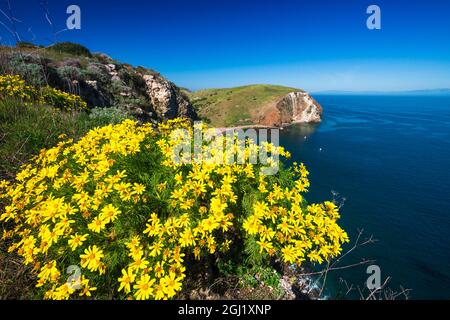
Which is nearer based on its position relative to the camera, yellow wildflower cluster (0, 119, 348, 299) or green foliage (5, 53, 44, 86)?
yellow wildflower cluster (0, 119, 348, 299)

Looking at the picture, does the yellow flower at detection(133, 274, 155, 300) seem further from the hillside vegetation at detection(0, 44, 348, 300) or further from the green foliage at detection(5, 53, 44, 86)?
the green foliage at detection(5, 53, 44, 86)

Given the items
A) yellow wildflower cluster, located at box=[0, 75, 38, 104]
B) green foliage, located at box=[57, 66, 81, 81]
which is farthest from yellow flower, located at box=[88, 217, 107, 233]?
green foliage, located at box=[57, 66, 81, 81]

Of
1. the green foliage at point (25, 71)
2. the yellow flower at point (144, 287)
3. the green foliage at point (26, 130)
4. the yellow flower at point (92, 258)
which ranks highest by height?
the green foliage at point (25, 71)

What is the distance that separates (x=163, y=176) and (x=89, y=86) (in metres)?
21.2

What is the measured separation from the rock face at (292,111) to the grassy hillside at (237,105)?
6.02 metres

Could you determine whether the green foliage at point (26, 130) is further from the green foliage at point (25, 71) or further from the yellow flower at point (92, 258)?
the yellow flower at point (92, 258)

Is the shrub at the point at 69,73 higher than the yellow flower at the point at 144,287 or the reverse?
higher

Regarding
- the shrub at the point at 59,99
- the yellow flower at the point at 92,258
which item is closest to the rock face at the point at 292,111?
the shrub at the point at 59,99

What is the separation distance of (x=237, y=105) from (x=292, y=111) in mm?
35590

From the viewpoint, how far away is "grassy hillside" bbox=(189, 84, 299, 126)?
434 feet

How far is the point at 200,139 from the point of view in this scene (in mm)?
5695

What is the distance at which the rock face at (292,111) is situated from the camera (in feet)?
422

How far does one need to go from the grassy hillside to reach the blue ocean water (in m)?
48.6
